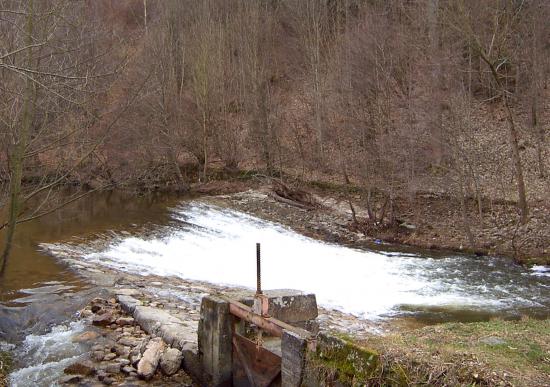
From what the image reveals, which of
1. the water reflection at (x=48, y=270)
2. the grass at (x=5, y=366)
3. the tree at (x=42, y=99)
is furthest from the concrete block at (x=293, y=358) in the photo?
the water reflection at (x=48, y=270)

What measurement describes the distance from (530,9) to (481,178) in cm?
790

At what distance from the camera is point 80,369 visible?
671 cm

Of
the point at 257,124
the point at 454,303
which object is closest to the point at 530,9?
the point at 257,124

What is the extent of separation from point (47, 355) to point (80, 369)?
91cm

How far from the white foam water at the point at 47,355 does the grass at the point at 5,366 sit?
68 mm

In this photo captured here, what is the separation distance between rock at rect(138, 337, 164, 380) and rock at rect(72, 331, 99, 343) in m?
1.10

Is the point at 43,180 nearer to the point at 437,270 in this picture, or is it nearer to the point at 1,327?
the point at 1,327

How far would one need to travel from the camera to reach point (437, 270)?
13.8 meters

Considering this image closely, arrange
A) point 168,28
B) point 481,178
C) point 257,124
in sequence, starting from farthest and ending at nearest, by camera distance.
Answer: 1. point 168,28
2. point 257,124
3. point 481,178

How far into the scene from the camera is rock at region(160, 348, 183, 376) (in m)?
6.80

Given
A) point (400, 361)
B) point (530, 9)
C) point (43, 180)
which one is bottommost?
point (400, 361)

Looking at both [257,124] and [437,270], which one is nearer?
[437,270]

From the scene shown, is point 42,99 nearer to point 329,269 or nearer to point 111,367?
point 111,367

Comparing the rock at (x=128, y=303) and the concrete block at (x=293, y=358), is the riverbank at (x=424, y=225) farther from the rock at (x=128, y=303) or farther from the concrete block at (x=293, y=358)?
the concrete block at (x=293, y=358)
